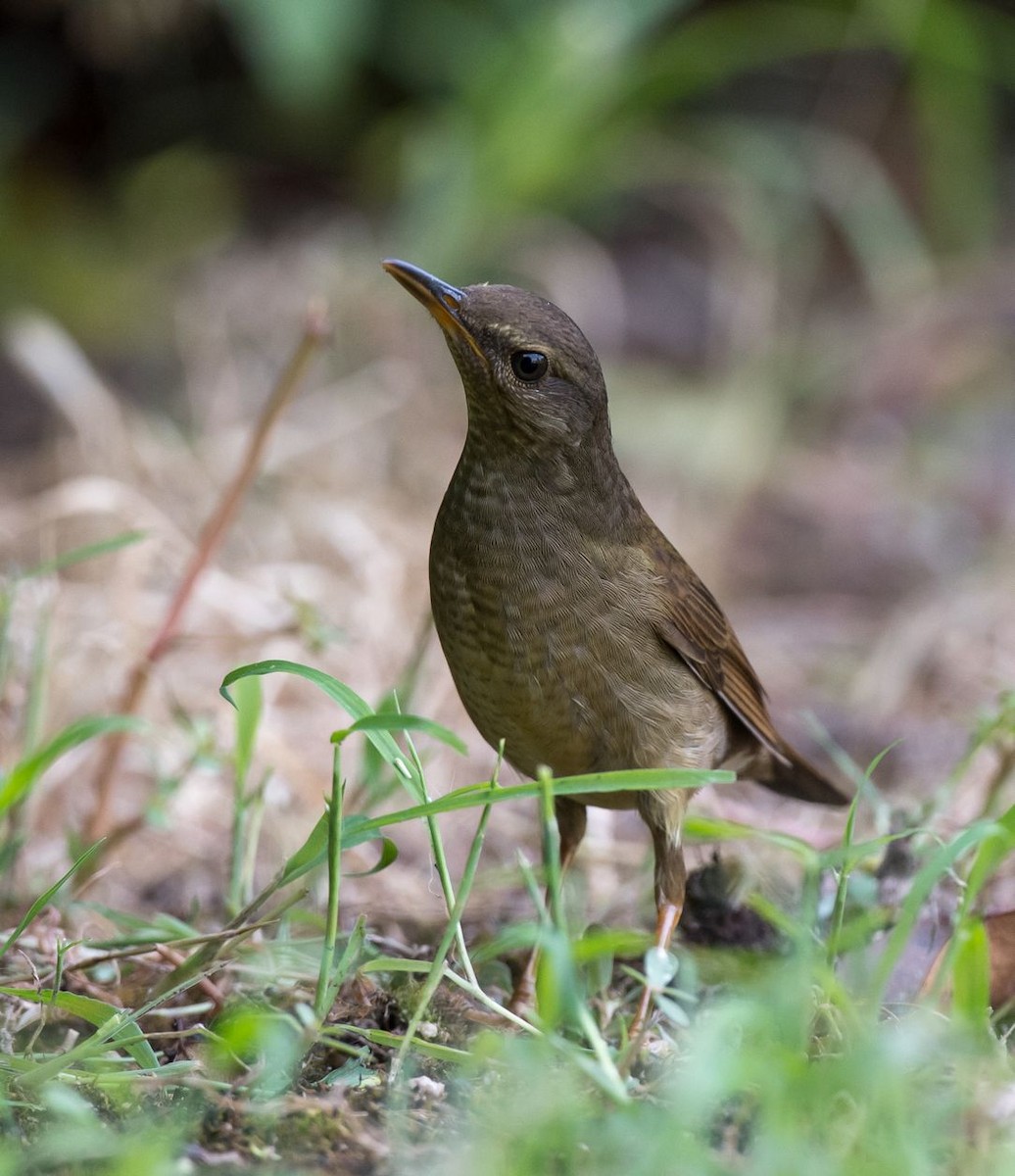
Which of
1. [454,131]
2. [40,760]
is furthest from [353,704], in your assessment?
[454,131]

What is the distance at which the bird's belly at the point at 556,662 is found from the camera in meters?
3.39

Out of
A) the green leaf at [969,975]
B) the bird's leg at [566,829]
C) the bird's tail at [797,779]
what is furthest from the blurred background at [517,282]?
the green leaf at [969,975]

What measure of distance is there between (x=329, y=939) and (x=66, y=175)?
8.74m

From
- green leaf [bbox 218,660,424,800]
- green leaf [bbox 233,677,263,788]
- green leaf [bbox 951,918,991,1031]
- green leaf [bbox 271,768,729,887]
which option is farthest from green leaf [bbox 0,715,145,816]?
green leaf [bbox 951,918,991,1031]

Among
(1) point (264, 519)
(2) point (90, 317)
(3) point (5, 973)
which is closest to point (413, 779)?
(3) point (5, 973)

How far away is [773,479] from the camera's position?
8305mm

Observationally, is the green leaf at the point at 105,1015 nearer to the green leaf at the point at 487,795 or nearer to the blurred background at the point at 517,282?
the green leaf at the point at 487,795

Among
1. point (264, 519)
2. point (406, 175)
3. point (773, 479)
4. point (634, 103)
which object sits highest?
point (634, 103)

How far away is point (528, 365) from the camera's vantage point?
3.51 meters

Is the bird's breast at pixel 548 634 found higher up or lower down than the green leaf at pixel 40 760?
higher up

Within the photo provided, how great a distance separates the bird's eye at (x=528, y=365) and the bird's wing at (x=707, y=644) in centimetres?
56

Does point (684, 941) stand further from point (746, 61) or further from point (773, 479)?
point (746, 61)

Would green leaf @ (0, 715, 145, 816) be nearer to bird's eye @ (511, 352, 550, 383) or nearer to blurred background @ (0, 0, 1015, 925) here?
bird's eye @ (511, 352, 550, 383)

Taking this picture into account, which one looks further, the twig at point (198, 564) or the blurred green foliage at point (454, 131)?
the blurred green foliage at point (454, 131)
